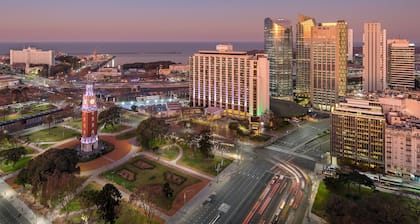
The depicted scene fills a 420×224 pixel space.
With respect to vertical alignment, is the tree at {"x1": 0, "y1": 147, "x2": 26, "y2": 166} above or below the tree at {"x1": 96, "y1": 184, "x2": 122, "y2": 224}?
above

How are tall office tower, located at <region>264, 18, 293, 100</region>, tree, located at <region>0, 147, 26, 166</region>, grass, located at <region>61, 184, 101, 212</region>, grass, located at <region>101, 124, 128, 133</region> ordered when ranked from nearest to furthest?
1. grass, located at <region>61, 184, 101, 212</region>
2. tree, located at <region>0, 147, 26, 166</region>
3. grass, located at <region>101, 124, 128, 133</region>
4. tall office tower, located at <region>264, 18, 293, 100</region>

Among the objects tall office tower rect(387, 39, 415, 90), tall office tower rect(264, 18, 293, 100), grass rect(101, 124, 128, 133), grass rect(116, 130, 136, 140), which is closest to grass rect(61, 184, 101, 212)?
grass rect(116, 130, 136, 140)

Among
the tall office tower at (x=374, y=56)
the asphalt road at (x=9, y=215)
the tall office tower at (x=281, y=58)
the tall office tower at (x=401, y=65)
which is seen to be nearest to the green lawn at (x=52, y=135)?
the asphalt road at (x=9, y=215)

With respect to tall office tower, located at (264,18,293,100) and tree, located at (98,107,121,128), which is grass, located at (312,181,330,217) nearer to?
tree, located at (98,107,121,128)

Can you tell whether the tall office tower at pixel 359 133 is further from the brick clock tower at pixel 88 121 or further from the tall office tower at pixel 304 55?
the tall office tower at pixel 304 55

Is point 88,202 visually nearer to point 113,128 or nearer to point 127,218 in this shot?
point 127,218

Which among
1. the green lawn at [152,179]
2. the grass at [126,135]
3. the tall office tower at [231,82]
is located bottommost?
the green lawn at [152,179]

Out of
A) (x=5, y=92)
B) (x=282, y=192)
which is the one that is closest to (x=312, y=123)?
(x=282, y=192)
